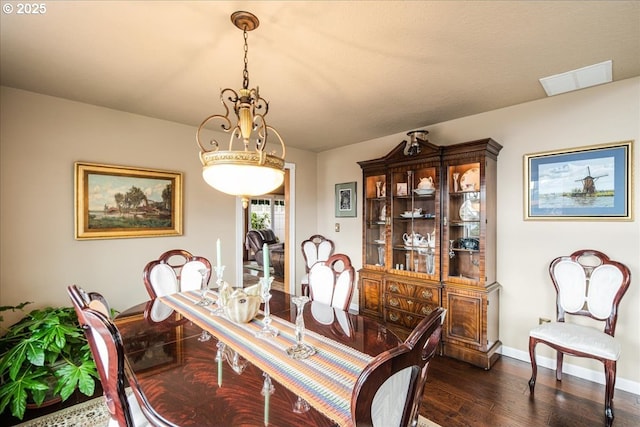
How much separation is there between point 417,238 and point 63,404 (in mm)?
3515

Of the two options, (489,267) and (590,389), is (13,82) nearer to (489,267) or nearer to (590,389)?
(489,267)

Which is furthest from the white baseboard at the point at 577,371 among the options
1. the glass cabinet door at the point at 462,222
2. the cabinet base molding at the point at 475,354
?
the glass cabinet door at the point at 462,222

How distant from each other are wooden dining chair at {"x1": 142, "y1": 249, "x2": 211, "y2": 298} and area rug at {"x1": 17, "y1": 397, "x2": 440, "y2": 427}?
0.85 meters

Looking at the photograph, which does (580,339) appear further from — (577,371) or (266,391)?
(266,391)

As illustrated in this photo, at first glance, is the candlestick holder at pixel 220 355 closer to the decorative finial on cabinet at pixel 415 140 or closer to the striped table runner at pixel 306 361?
the striped table runner at pixel 306 361

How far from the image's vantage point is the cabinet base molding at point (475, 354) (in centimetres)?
273

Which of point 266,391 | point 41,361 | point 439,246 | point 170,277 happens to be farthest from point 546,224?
point 41,361

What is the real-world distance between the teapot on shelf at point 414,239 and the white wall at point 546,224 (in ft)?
2.49

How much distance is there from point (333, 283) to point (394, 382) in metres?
1.57

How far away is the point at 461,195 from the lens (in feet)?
10.2

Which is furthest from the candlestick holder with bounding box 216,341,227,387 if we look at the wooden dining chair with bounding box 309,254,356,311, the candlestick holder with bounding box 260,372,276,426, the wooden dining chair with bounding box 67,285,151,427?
the wooden dining chair with bounding box 309,254,356,311

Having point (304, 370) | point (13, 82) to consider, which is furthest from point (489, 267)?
point (13, 82)

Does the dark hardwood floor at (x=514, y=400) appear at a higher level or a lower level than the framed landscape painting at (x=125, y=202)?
lower

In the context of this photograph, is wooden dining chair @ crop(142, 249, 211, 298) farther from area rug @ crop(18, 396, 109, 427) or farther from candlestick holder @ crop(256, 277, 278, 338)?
candlestick holder @ crop(256, 277, 278, 338)
